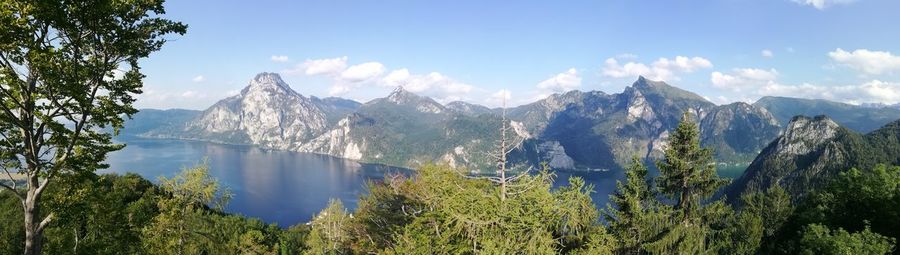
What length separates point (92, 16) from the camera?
1167cm

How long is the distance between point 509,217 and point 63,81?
12752mm

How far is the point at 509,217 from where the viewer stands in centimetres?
1507

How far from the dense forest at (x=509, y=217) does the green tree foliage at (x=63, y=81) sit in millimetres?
916

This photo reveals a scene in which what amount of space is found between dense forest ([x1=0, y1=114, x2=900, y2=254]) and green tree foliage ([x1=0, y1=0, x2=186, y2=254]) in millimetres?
916

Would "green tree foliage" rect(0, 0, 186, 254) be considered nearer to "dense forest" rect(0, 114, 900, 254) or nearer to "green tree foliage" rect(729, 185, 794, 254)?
"dense forest" rect(0, 114, 900, 254)

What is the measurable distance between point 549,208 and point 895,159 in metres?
246

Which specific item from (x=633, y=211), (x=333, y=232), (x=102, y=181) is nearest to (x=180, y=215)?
(x=102, y=181)

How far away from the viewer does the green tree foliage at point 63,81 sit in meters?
10.9

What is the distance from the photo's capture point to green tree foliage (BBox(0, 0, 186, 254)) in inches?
429

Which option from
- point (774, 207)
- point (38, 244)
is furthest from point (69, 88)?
point (774, 207)

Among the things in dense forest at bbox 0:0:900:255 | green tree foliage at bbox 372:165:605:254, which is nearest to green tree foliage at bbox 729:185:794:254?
dense forest at bbox 0:0:900:255

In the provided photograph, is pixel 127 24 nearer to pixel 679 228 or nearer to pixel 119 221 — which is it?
pixel 119 221

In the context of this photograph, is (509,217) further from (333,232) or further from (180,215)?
(333,232)

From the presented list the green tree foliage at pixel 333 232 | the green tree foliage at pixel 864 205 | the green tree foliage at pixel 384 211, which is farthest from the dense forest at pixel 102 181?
the green tree foliage at pixel 333 232
